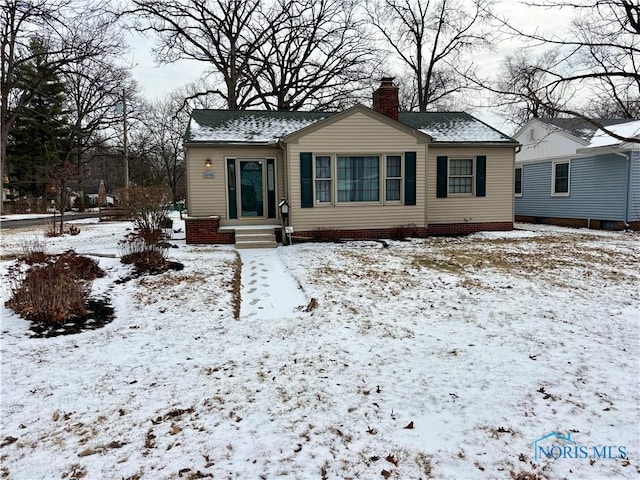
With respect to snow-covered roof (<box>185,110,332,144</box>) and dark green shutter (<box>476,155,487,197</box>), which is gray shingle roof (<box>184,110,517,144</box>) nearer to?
snow-covered roof (<box>185,110,332,144</box>)

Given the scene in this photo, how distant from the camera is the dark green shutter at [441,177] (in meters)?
12.9

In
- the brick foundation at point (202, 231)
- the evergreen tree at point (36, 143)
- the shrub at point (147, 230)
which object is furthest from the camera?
the evergreen tree at point (36, 143)

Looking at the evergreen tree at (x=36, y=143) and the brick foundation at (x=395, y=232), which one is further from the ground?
the evergreen tree at (x=36, y=143)

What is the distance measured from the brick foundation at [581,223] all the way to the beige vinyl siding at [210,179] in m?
12.0

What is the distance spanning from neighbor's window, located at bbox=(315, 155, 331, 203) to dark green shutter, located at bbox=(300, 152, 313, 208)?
254 millimetres

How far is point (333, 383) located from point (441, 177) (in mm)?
10707

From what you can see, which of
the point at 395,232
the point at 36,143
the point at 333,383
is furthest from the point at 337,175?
the point at 36,143

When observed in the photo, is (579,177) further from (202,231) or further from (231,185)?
(202,231)

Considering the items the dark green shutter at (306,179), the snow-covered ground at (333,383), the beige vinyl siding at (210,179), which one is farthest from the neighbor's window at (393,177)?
the snow-covered ground at (333,383)

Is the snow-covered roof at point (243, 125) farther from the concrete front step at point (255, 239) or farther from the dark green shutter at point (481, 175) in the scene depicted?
the dark green shutter at point (481, 175)

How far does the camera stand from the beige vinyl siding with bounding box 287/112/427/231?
450 inches

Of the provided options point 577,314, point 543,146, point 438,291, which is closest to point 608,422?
point 577,314

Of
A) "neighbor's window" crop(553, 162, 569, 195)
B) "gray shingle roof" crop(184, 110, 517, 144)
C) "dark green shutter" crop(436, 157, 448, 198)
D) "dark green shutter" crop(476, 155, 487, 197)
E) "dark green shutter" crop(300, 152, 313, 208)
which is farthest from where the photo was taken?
"neighbor's window" crop(553, 162, 569, 195)

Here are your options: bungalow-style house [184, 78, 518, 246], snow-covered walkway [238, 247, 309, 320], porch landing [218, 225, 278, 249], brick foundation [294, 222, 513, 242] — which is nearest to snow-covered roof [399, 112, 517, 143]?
bungalow-style house [184, 78, 518, 246]
